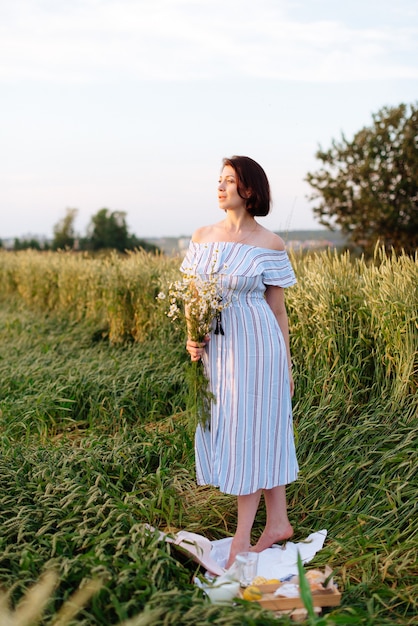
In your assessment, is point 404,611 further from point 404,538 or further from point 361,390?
point 361,390

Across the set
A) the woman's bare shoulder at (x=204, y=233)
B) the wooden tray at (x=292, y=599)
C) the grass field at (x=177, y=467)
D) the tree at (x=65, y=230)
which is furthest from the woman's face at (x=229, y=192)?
the tree at (x=65, y=230)

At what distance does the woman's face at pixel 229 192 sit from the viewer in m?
3.23

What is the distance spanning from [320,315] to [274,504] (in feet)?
5.86

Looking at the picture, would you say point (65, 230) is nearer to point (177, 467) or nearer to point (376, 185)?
point (376, 185)

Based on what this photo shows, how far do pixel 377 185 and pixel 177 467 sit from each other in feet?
60.1

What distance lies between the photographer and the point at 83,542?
2.96 m

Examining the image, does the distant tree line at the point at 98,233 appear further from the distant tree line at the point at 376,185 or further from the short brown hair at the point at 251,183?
the short brown hair at the point at 251,183

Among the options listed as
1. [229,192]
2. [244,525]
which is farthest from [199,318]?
[244,525]

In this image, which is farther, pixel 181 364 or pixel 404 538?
pixel 181 364

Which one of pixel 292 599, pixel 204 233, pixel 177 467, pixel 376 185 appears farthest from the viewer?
pixel 376 185

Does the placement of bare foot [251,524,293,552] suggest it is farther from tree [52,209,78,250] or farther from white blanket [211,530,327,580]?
tree [52,209,78,250]

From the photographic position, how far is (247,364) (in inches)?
123

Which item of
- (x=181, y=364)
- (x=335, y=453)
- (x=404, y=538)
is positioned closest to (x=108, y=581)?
(x=404, y=538)

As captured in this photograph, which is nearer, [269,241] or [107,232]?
[269,241]
